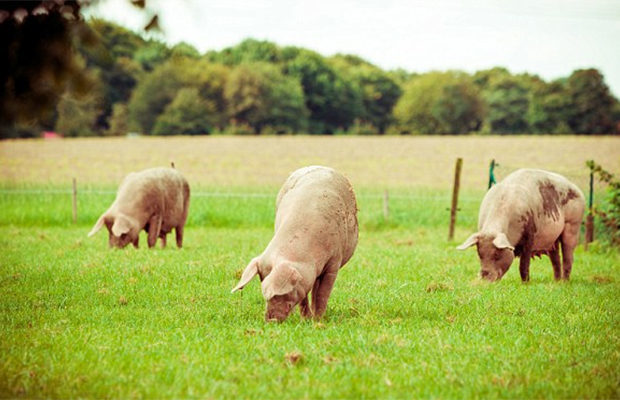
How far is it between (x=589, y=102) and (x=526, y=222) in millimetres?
73238

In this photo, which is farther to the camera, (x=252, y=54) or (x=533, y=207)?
(x=252, y=54)

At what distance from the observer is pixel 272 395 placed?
243 inches

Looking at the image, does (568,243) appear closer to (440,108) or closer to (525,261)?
(525,261)

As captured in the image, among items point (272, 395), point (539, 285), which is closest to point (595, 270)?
point (539, 285)

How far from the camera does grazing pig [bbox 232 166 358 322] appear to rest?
8719mm

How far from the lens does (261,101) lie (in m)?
84.1

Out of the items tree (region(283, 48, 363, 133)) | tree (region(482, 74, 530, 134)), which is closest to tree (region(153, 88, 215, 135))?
tree (region(283, 48, 363, 133))

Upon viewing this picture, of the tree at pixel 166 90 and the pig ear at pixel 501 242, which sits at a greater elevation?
the tree at pixel 166 90

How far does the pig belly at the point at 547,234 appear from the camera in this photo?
43.9 ft

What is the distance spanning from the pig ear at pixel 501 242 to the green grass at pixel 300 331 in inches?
26.1

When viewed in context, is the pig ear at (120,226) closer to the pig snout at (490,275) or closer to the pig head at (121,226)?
the pig head at (121,226)

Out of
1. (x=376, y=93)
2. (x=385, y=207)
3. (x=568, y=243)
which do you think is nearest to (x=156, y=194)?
(x=568, y=243)

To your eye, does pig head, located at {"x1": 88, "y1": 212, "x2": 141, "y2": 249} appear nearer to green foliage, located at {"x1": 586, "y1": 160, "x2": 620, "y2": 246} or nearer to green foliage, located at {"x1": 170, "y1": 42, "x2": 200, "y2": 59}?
green foliage, located at {"x1": 170, "y1": 42, "x2": 200, "y2": 59}

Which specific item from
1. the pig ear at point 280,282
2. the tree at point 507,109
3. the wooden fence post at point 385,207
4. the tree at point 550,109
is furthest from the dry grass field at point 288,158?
the tree at point 507,109
